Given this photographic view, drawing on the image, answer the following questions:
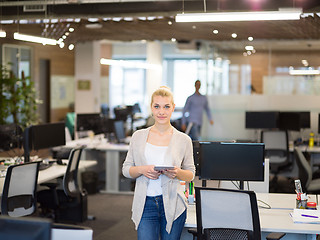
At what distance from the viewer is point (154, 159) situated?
3.74 meters

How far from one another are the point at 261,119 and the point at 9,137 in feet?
17.4

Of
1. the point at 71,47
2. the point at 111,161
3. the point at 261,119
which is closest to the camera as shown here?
the point at 71,47

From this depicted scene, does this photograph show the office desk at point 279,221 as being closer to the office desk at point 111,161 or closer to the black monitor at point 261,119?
the office desk at point 111,161

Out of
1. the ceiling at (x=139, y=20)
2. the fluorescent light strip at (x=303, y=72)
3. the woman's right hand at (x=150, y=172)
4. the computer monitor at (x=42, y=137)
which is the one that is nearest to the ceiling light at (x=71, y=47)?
the ceiling at (x=139, y=20)

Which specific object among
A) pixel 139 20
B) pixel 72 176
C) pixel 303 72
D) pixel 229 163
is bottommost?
pixel 72 176

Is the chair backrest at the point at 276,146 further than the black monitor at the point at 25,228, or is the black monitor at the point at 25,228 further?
the chair backrest at the point at 276,146

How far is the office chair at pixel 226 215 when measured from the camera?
3.58 m

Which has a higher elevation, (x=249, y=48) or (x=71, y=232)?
(x=249, y=48)

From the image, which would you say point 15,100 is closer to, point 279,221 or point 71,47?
point 71,47

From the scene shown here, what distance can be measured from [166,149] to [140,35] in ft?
26.7

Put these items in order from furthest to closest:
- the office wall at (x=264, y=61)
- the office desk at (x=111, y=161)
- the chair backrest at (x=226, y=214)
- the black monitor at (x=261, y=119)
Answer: the office wall at (x=264, y=61) < the black monitor at (x=261, y=119) < the office desk at (x=111, y=161) < the chair backrest at (x=226, y=214)

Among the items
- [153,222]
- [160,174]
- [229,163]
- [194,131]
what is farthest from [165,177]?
[194,131]

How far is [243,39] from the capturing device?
9.74m

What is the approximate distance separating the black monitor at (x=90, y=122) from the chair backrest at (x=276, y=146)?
122 inches
